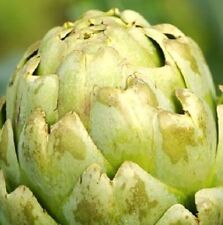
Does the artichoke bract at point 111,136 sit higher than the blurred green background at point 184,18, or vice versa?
the artichoke bract at point 111,136

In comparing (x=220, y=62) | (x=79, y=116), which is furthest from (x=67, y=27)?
(x=220, y=62)

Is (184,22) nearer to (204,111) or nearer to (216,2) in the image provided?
(216,2)

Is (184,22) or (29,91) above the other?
(29,91)

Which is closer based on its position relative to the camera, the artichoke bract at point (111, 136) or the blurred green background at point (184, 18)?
the artichoke bract at point (111, 136)

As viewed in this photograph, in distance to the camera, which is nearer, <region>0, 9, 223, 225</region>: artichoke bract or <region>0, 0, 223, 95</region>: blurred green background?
<region>0, 9, 223, 225</region>: artichoke bract

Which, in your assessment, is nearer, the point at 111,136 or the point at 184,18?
the point at 111,136

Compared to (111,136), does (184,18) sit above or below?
below

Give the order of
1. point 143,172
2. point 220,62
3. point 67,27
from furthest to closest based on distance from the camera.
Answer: point 220,62 → point 67,27 → point 143,172

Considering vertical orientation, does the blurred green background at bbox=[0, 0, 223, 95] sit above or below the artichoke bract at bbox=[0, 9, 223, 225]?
below
